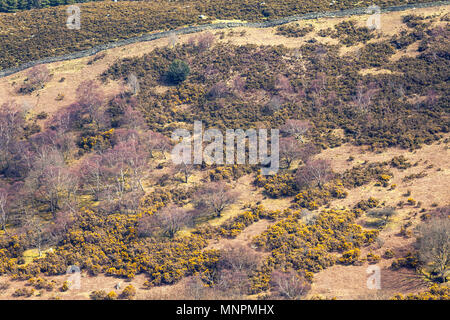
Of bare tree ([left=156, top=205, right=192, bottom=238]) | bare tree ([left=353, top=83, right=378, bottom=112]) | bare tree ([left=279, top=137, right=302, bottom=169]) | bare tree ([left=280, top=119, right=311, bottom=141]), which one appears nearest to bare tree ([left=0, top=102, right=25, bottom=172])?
bare tree ([left=156, top=205, right=192, bottom=238])

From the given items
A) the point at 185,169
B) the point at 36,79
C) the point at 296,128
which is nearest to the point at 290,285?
the point at 185,169

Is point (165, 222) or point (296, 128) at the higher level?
point (296, 128)

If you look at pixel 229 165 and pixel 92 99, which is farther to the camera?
pixel 92 99
